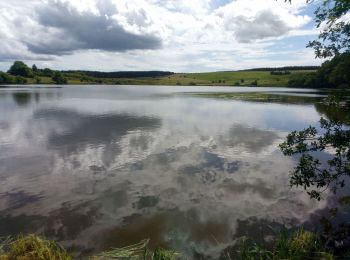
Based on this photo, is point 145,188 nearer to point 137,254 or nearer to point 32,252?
point 137,254

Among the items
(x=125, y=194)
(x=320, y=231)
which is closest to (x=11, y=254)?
(x=125, y=194)

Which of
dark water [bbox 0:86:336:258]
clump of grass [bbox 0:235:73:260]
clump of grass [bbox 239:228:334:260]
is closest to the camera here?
clump of grass [bbox 239:228:334:260]

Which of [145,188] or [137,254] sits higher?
[145,188]

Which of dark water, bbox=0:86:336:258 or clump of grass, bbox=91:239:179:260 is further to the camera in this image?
dark water, bbox=0:86:336:258

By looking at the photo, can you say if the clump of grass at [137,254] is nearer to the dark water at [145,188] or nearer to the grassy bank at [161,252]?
the grassy bank at [161,252]

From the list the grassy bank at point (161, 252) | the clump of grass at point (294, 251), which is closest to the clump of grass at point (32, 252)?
the grassy bank at point (161, 252)

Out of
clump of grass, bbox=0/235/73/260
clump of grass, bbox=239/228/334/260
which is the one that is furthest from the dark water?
clump of grass, bbox=239/228/334/260

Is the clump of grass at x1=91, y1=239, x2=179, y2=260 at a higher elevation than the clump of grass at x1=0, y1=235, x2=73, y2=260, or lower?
lower

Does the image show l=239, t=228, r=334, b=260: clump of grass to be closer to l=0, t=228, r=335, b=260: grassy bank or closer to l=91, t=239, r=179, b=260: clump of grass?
l=0, t=228, r=335, b=260: grassy bank

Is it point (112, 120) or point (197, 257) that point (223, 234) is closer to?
point (197, 257)

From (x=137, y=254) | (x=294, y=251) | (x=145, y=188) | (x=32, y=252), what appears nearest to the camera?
(x=32, y=252)

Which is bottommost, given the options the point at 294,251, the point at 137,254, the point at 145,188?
the point at 137,254

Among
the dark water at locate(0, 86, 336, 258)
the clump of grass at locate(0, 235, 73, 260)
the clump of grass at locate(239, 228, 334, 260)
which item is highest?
the clump of grass at locate(239, 228, 334, 260)

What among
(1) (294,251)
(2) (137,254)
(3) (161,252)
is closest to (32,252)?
(2) (137,254)
